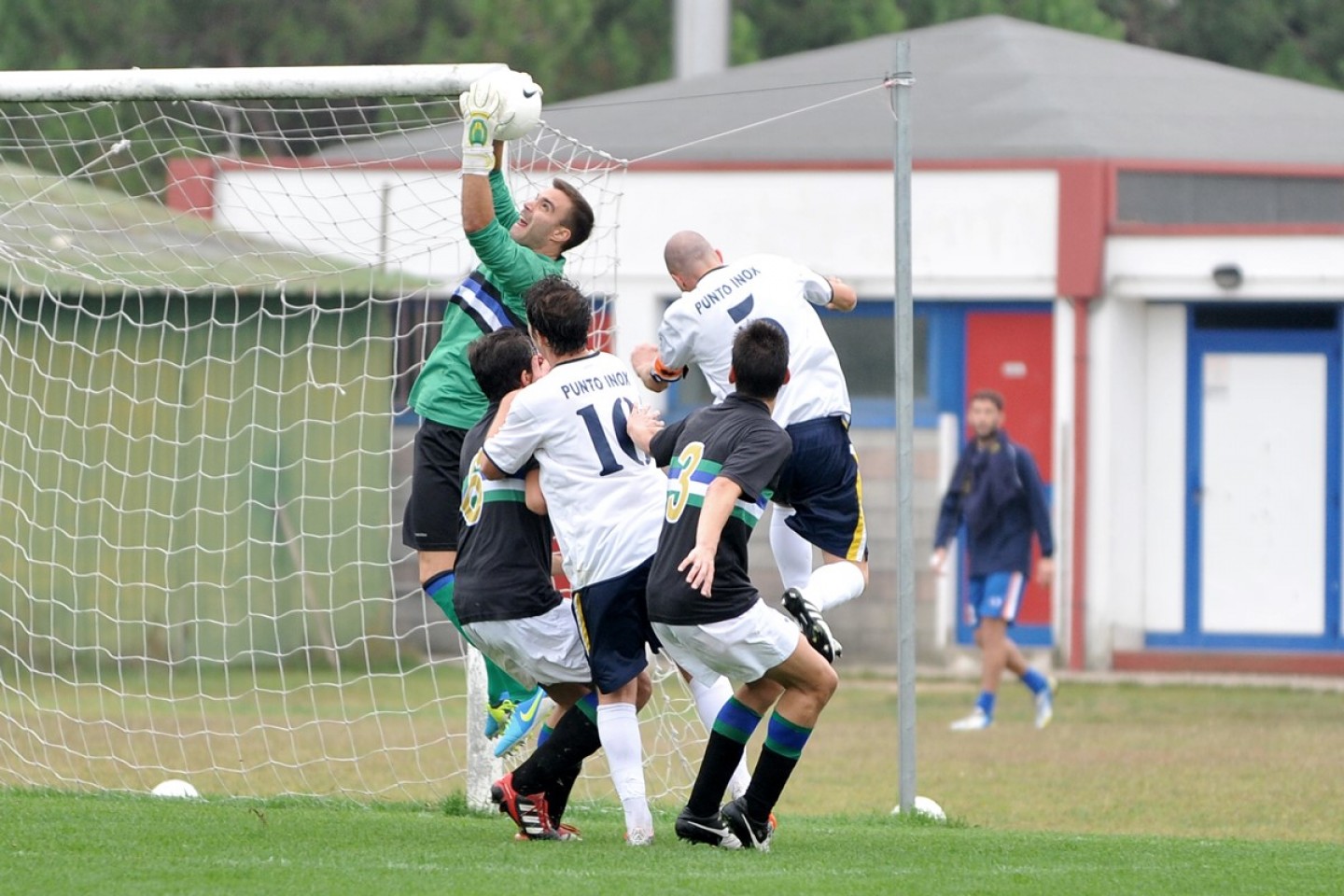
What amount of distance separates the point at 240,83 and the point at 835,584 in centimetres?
315

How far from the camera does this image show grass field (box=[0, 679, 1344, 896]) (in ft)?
20.9

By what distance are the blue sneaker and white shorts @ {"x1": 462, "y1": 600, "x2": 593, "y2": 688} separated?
0.72m

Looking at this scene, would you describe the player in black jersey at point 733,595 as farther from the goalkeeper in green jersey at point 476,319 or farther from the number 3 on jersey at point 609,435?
the goalkeeper in green jersey at point 476,319

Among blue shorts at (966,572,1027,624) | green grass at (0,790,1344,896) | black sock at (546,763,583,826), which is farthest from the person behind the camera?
blue shorts at (966,572,1027,624)

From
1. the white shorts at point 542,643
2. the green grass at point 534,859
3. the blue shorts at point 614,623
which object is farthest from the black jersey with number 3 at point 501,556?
the green grass at point 534,859

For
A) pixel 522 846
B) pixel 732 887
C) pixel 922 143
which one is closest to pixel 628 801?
pixel 522 846

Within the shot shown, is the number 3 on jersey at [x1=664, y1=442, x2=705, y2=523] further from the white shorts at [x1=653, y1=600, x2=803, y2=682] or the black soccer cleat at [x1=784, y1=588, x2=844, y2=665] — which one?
the black soccer cleat at [x1=784, y1=588, x2=844, y2=665]

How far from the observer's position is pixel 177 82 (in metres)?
8.46

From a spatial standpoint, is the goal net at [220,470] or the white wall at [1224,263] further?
the white wall at [1224,263]

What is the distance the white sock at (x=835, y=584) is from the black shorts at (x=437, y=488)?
1.37 meters

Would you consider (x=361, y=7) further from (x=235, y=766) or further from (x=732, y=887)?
(x=732, y=887)

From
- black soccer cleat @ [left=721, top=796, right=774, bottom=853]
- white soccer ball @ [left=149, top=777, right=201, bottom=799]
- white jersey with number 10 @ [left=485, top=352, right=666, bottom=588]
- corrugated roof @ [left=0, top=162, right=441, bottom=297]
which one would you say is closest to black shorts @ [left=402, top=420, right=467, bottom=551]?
white jersey with number 10 @ [left=485, top=352, right=666, bottom=588]

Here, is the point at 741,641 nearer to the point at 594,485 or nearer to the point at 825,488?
the point at 594,485

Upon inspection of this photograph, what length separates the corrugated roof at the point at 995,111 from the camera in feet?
57.6
